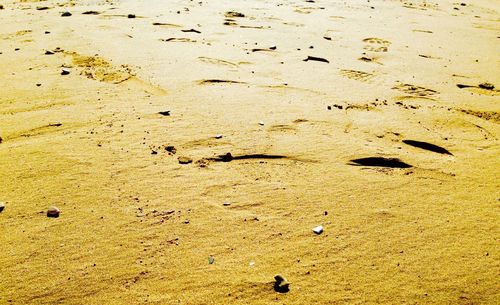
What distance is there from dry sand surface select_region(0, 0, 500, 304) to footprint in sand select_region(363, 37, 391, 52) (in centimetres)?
17

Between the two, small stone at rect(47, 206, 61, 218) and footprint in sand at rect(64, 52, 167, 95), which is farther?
footprint in sand at rect(64, 52, 167, 95)

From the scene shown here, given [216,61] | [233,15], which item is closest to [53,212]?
[216,61]

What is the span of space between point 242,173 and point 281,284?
0.74m

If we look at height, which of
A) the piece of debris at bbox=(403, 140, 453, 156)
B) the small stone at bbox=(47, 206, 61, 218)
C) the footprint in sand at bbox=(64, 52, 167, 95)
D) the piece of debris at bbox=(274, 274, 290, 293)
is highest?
the footprint in sand at bbox=(64, 52, 167, 95)

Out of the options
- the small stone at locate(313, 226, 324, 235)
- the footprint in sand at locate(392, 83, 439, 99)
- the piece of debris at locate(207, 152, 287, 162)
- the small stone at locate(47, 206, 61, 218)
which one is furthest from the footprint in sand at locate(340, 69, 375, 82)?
the small stone at locate(47, 206, 61, 218)

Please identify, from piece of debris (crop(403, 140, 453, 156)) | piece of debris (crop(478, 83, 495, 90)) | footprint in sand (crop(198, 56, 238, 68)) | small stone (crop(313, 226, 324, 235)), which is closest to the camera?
small stone (crop(313, 226, 324, 235))

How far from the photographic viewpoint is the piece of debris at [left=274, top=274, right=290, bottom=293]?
1.38 metres

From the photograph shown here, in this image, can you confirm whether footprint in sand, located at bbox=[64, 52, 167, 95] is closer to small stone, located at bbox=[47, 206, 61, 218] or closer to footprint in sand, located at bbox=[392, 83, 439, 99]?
small stone, located at bbox=[47, 206, 61, 218]

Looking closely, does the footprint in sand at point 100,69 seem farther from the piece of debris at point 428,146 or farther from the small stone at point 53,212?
the piece of debris at point 428,146

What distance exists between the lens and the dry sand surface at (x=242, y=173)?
1.42 meters

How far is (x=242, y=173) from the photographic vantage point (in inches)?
79.0

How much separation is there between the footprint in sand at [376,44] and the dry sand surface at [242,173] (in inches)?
6.6

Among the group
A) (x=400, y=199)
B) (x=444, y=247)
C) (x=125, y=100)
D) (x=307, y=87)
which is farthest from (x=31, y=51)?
(x=444, y=247)

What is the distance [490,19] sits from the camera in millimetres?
6539
